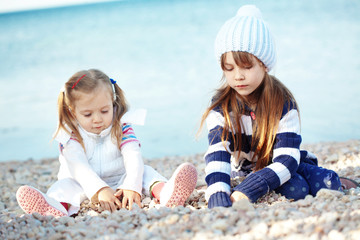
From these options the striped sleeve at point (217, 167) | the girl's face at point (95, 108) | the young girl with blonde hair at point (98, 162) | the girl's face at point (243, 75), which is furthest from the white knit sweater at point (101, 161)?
the girl's face at point (243, 75)

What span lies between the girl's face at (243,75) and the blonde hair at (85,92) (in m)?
0.84

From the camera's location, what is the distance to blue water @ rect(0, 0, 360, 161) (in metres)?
6.87

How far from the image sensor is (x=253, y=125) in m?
3.19

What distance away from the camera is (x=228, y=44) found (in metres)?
2.99

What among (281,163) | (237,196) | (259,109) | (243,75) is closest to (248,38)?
(243,75)

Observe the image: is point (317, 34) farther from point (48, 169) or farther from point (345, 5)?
point (48, 169)

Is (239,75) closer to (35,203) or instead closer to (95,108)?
(95,108)

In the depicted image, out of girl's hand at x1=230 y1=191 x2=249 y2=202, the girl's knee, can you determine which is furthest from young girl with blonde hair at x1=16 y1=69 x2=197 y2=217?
the girl's knee

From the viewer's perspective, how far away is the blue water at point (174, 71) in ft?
22.5

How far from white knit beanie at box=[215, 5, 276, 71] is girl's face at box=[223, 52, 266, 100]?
52 mm

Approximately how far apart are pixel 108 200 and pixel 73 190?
→ 1.13 ft

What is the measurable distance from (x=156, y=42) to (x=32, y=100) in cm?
692

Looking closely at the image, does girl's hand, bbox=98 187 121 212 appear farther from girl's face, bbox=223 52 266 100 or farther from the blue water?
the blue water

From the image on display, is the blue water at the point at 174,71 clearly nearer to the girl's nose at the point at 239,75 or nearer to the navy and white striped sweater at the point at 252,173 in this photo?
the navy and white striped sweater at the point at 252,173
